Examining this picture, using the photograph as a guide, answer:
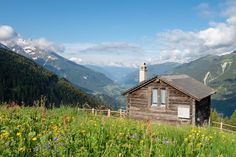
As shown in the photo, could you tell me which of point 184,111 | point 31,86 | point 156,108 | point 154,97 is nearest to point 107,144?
point 184,111

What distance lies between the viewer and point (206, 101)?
33281 millimetres

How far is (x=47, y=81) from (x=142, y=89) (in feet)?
520

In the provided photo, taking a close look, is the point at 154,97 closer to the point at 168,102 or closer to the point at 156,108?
the point at 156,108

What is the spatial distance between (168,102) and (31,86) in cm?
13746

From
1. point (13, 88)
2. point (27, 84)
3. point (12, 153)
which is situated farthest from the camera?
point (27, 84)

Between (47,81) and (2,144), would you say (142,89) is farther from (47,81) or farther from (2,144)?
(47,81)

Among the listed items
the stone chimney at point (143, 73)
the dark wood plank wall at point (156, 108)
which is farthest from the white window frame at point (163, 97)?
the stone chimney at point (143, 73)

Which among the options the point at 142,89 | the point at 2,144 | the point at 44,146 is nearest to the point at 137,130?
the point at 44,146

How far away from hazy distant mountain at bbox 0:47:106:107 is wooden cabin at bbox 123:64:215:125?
103m

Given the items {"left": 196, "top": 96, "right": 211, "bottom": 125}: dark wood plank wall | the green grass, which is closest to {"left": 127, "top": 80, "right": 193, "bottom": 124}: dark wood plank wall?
{"left": 196, "top": 96, "right": 211, "bottom": 125}: dark wood plank wall

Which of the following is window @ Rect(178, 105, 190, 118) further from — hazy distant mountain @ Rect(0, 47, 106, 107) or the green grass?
hazy distant mountain @ Rect(0, 47, 106, 107)

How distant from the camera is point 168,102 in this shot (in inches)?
1189

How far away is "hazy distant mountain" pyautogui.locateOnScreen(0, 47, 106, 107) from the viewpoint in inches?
5733

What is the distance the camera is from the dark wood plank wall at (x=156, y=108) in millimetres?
29639
